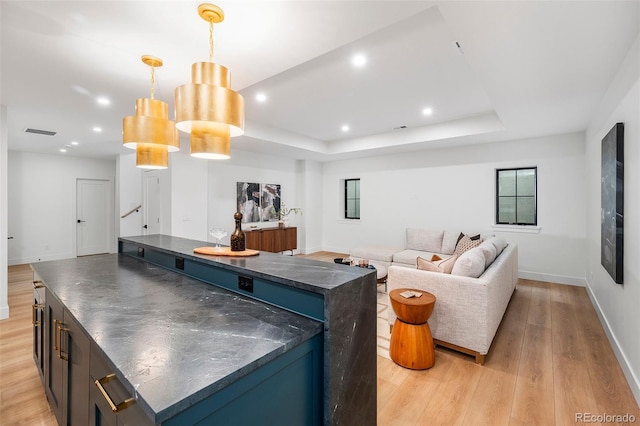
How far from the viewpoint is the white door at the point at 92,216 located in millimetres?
7113

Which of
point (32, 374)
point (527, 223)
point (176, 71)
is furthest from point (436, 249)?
point (32, 374)

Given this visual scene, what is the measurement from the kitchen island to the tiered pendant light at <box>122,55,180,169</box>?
871 mm

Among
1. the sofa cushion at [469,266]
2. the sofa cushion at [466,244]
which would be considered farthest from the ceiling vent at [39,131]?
the sofa cushion at [466,244]

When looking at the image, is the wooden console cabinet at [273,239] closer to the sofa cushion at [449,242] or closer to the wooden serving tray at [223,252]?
the sofa cushion at [449,242]

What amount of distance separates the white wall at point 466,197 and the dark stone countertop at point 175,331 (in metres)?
5.05

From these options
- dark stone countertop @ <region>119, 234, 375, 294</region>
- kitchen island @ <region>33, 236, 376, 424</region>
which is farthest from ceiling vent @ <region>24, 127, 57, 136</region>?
dark stone countertop @ <region>119, 234, 375, 294</region>

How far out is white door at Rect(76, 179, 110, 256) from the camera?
7113mm

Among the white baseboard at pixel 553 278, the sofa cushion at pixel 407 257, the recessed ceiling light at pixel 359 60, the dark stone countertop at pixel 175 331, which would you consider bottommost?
the white baseboard at pixel 553 278

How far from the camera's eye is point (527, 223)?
5.28 m

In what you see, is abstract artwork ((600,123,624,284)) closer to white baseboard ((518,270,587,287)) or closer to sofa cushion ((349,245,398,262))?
white baseboard ((518,270,587,287))

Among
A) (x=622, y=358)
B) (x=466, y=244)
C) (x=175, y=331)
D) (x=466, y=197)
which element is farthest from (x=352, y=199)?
(x=175, y=331)

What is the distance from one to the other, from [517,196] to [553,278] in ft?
4.94

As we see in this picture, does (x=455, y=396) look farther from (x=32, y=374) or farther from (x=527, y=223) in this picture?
(x=527, y=223)

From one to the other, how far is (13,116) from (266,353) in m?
5.17
